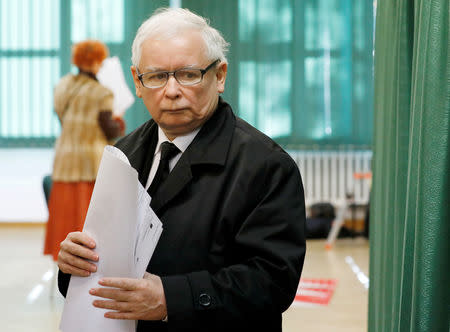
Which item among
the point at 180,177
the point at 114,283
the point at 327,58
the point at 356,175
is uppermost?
the point at 327,58

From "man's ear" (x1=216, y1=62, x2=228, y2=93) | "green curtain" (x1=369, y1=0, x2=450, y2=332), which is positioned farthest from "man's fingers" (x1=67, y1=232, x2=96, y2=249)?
"green curtain" (x1=369, y1=0, x2=450, y2=332)

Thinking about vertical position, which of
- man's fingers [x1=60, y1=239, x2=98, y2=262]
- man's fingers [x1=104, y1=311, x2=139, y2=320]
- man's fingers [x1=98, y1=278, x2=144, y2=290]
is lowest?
man's fingers [x1=104, y1=311, x2=139, y2=320]

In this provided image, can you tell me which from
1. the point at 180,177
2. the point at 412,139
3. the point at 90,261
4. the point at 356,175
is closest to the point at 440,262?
the point at 412,139

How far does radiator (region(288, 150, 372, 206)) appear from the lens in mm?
7934

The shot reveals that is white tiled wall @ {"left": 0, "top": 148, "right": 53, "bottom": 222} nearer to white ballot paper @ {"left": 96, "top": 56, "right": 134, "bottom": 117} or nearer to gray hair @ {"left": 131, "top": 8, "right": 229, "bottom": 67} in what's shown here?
white ballot paper @ {"left": 96, "top": 56, "right": 134, "bottom": 117}

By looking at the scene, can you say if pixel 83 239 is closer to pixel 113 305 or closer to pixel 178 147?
pixel 113 305

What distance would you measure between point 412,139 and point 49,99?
7179mm

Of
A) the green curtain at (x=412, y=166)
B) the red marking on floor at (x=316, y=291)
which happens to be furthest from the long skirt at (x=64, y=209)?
the green curtain at (x=412, y=166)

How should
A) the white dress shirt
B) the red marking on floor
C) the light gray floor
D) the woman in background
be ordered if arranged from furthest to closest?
the red marking on floor → the woman in background → the light gray floor → the white dress shirt

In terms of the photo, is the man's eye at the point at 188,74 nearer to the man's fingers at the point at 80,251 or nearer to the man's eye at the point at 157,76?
the man's eye at the point at 157,76

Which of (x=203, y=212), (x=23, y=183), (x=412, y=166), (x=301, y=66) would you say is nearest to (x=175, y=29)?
(x=203, y=212)

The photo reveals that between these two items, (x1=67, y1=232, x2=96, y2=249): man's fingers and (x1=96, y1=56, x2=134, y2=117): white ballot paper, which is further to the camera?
(x1=96, y1=56, x2=134, y2=117): white ballot paper

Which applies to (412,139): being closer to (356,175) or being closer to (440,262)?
(440,262)

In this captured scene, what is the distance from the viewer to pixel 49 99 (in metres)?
8.12
